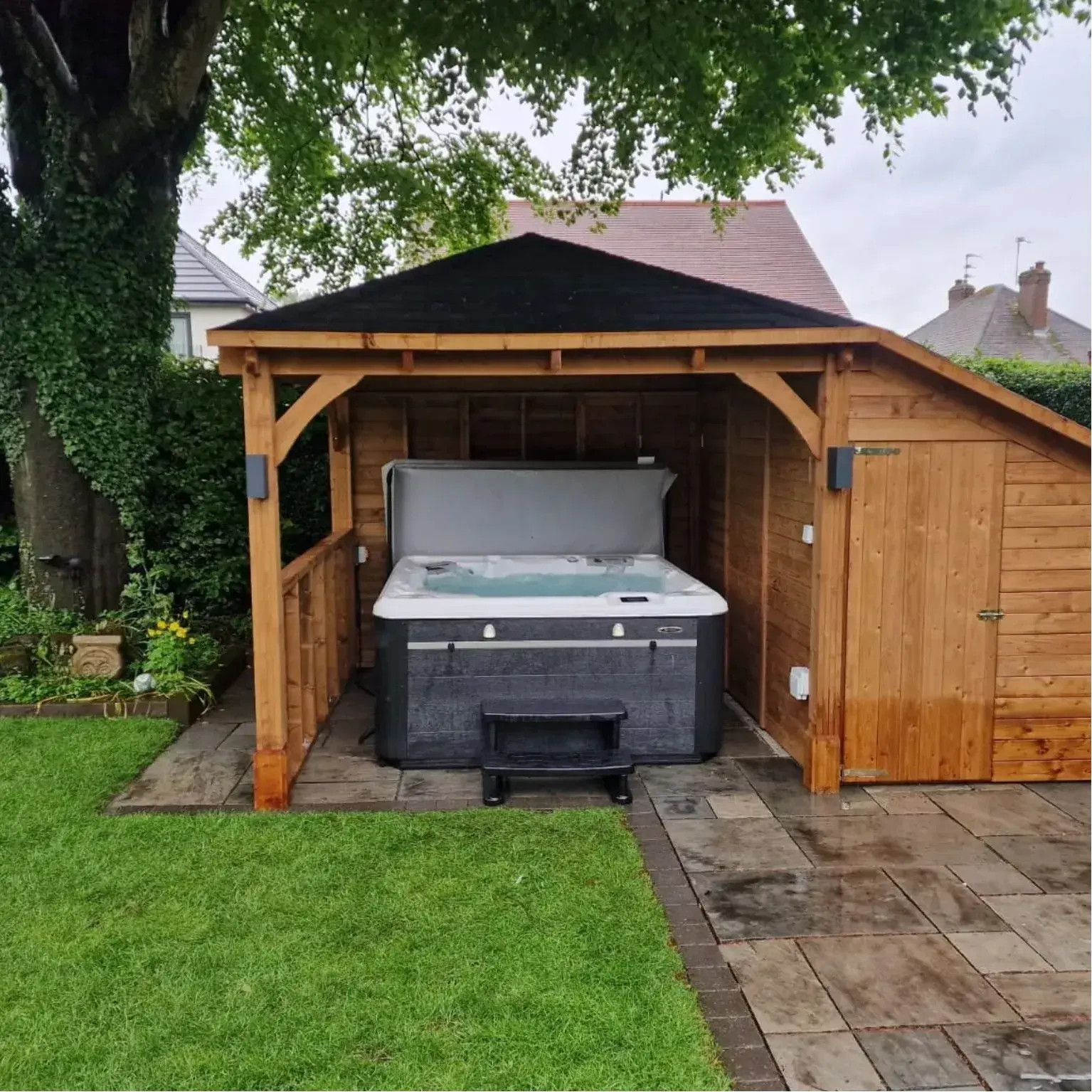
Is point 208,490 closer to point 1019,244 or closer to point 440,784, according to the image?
point 440,784

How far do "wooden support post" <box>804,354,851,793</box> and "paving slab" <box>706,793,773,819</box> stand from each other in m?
0.35

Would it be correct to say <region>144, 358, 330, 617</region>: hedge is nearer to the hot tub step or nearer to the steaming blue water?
the steaming blue water

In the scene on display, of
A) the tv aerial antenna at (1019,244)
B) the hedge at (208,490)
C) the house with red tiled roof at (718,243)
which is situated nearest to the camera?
the hedge at (208,490)

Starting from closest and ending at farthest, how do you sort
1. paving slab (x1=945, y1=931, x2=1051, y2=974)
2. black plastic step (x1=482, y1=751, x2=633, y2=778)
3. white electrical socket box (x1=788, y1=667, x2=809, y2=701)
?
paving slab (x1=945, y1=931, x2=1051, y2=974)
black plastic step (x1=482, y1=751, x2=633, y2=778)
white electrical socket box (x1=788, y1=667, x2=809, y2=701)

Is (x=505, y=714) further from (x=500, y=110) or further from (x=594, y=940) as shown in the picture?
(x=500, y=110)

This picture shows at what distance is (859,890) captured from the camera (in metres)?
3.44

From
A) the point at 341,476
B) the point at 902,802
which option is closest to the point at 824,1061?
the point at 902,802

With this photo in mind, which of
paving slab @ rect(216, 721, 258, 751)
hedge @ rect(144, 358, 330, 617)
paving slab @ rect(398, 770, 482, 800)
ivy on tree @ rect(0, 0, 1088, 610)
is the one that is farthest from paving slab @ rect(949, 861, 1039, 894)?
ivy on tree @ rect(0, 0, 1088, 610)

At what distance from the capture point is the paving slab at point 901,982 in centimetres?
267

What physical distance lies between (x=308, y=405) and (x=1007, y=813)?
3.92 m

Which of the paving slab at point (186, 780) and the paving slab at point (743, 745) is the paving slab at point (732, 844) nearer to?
the paving slab at point (743, 745)

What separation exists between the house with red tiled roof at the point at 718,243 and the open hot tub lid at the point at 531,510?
937 cm

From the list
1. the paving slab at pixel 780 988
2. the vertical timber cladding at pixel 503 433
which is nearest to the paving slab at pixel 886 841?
the paving slab at pixel 780 988

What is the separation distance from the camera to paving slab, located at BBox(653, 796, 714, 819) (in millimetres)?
4125
